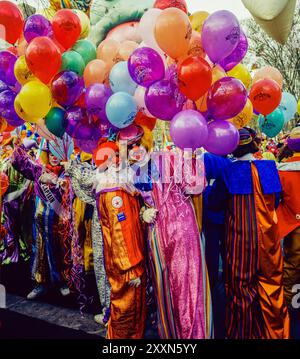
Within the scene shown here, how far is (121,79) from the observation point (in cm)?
244

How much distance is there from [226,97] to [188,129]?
32 centimetres

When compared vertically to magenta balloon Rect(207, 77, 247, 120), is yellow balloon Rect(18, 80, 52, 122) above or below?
above

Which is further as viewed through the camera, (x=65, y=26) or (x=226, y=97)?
(x=65, y=26)

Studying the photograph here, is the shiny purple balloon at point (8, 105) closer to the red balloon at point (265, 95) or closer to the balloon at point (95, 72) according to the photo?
the balloon at point (95, 72)

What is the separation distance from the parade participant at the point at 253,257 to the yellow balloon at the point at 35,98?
4.70 feet

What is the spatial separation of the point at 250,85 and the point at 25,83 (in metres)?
1.72

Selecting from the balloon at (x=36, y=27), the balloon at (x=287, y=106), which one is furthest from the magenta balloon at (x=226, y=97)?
the balloon at (x=36, y=27)

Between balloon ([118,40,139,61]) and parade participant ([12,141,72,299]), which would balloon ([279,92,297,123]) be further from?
parade participant ([12,141,72,299])

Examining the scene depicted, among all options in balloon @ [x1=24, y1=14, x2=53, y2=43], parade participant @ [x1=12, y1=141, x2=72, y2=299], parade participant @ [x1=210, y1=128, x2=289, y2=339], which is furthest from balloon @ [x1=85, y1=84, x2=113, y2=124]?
parade participant @ [x1=12, y1=141, x2=72, y2=299]

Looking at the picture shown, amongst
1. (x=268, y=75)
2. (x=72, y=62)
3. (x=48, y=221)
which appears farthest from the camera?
(x=48, y=221)

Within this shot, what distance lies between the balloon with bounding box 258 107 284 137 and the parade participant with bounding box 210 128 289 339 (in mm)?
425

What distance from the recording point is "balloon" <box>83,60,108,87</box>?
8.35ft

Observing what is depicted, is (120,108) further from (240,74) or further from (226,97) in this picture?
(240,74)

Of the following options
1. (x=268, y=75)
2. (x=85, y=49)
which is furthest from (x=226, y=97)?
(x=85, y=49)
